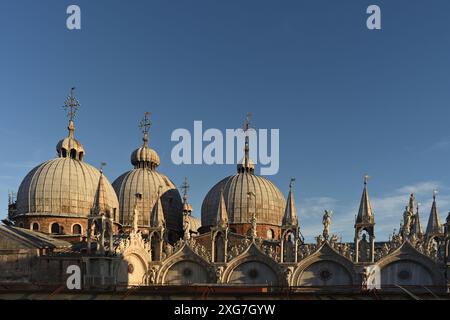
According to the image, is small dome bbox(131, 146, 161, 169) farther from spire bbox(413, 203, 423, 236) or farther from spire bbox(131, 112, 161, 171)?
spire bbox(413, 203, 423, 236)

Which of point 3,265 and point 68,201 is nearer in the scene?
point 3,265

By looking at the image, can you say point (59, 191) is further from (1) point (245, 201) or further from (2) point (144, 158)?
(1) point (245, 201)

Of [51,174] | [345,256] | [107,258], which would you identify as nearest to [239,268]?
[345,256]

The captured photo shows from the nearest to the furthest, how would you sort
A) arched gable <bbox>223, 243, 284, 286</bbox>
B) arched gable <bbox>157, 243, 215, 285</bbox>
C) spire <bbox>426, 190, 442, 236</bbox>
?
arched gable <bbox>223, 243, 284, 286</bbox> → arched gable <bbox>157, 243, 215, 285</bbox> → spire <bbox>426, 190, 442, 236</bbox>

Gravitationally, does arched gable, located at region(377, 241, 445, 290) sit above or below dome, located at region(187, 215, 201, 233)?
below

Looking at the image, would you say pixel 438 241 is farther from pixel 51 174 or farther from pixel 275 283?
pixel 51 174

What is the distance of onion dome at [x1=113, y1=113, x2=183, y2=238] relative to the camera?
75.6m

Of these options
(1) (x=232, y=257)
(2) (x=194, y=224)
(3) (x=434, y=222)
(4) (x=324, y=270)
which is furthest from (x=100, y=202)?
(2) (x=194, y=224)

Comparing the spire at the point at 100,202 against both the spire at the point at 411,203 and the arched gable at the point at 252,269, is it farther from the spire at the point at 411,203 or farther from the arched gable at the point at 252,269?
the spire at the point at 411,203

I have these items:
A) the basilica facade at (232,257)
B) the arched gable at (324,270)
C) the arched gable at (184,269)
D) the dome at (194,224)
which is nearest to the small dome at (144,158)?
the dome at (194,224)

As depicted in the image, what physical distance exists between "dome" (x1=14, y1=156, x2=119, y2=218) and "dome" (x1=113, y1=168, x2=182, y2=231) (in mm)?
5503

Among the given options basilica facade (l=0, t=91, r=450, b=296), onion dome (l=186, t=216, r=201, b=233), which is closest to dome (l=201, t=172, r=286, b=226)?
basilica facade (l=0, t=91, r=450, b=296)

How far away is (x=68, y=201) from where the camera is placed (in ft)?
223
